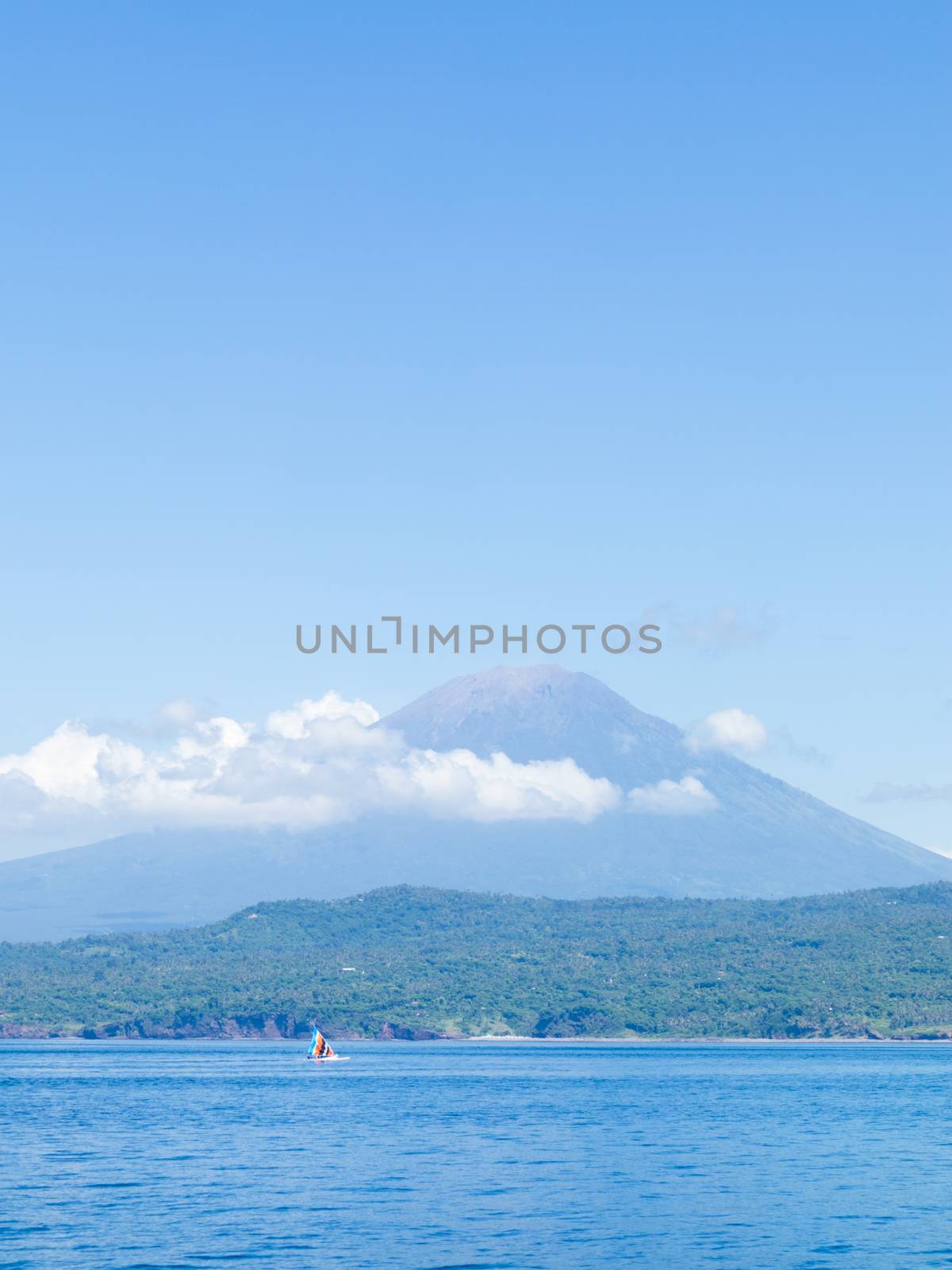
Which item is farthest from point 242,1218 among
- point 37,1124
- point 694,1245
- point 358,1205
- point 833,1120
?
point 833,1120

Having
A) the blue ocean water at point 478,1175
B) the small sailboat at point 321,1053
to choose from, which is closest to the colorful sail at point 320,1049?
the small sailboat at point 321,1053

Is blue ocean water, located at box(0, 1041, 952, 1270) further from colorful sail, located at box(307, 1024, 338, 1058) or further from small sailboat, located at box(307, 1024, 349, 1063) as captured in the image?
small sailboat, located at box(307, 1024, 349, 1063)

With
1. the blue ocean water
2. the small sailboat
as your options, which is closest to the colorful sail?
the small sailboat

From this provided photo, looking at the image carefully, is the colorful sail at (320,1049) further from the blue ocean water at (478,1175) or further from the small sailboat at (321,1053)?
the blue ocean water at (478,1175)

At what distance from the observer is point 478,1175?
237ft

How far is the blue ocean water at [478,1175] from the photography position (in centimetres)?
5488

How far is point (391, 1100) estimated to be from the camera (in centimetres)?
11856

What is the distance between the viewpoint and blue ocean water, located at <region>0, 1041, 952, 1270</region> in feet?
180

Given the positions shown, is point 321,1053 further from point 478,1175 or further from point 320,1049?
point 478,1175

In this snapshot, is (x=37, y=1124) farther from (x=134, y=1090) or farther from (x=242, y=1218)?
(x=242, y=1218)

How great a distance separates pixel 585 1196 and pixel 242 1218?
1293 cm

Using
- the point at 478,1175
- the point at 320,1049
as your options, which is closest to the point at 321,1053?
the point at 320,1049

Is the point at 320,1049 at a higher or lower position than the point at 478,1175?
lower

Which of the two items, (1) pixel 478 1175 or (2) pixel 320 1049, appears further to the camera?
(2) pixel 320 1049
